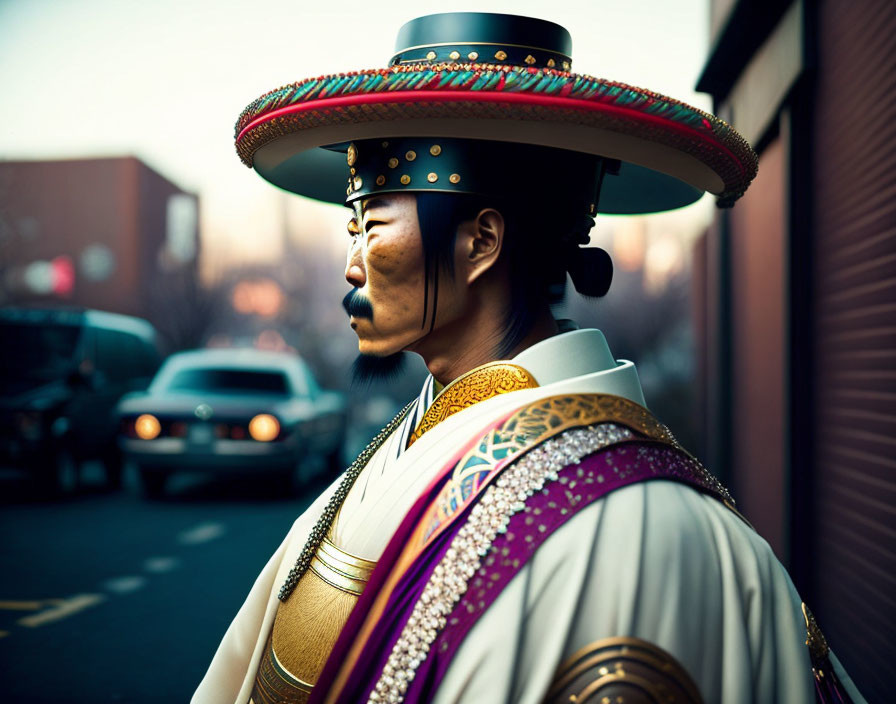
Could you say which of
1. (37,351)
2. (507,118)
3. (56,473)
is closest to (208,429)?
(56,473)

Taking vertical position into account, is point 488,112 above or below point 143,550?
above

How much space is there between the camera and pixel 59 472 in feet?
29.6

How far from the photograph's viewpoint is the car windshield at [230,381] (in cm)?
941

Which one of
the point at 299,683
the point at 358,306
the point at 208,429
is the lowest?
the point at 208,429

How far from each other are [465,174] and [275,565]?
3.03ft

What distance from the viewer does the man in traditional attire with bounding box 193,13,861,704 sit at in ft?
3.84

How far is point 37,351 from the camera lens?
31.4ft

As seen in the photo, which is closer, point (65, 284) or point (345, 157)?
point (345, 157)

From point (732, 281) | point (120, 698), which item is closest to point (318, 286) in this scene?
point (732, 281)

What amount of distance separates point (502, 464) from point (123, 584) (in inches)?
210

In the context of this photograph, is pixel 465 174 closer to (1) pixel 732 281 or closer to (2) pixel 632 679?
(2) pixel 632 679

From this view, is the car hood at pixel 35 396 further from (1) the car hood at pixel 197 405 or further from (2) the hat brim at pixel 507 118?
(2) the hat brim at pixel 507 118

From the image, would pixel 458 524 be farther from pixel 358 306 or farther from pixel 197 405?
pixel 197 405

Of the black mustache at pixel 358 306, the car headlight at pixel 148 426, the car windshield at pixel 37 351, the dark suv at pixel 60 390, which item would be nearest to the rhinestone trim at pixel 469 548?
the black mustache at pixel 358 306
